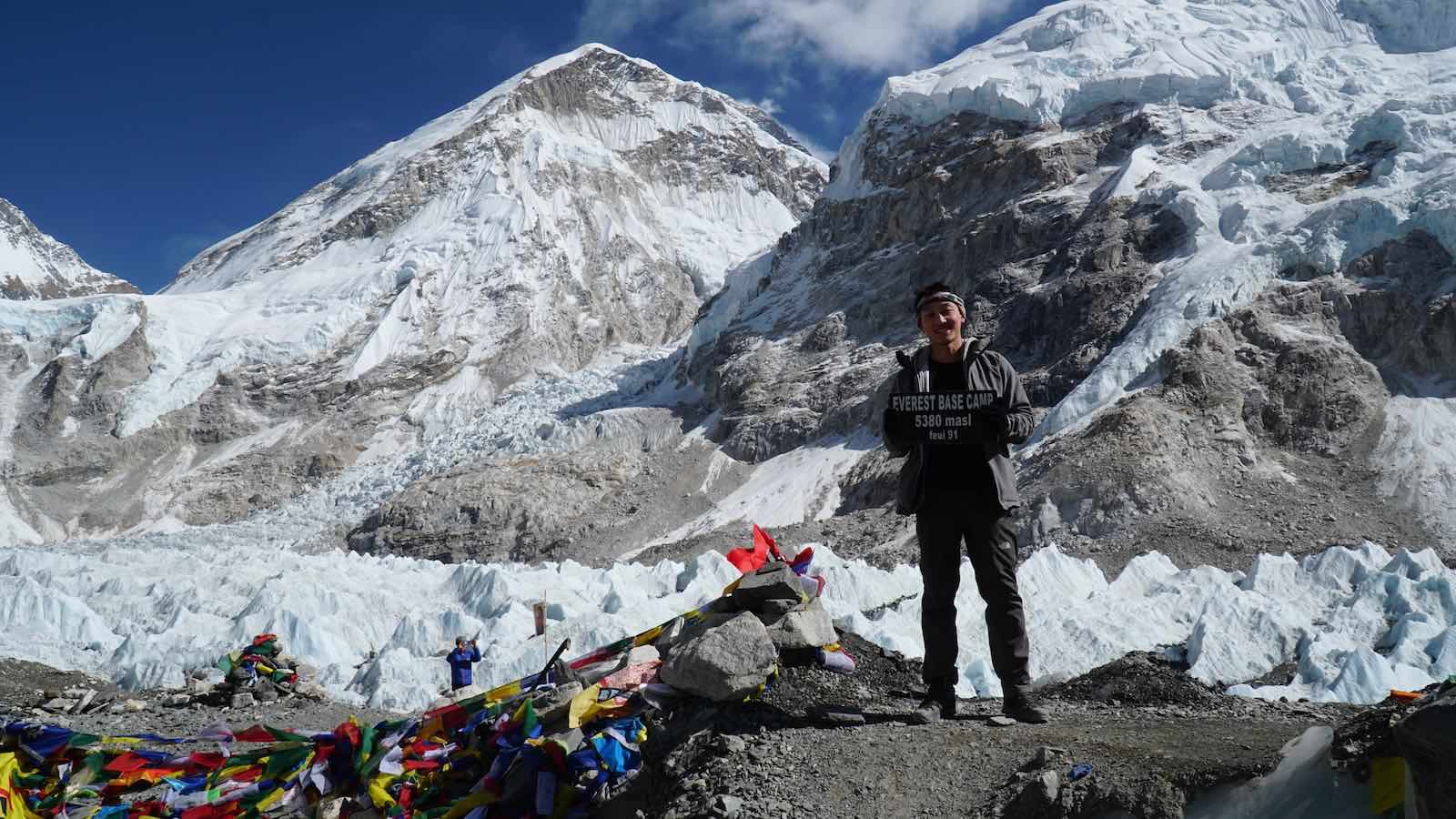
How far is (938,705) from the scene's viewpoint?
4.29m

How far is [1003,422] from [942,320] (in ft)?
1.78

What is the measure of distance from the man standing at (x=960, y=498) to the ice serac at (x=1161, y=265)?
2458cm

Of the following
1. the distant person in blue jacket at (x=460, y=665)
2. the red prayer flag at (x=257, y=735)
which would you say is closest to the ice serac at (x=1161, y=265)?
the distant person in blue jacket at (x=460, y=665)

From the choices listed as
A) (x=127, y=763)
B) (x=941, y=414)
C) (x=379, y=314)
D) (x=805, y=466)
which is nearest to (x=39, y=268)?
(x=379, y=314)

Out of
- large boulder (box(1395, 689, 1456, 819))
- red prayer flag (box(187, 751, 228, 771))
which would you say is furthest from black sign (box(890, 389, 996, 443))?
red prayer flag (box(187, 751, 228, 771))

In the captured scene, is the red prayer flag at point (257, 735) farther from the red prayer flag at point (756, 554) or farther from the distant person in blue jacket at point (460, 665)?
the distant person in blue jacket at point (460, 665)

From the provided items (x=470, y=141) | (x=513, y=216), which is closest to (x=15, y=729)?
(x=513, y=216)

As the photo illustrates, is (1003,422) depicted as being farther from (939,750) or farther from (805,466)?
(805,466)

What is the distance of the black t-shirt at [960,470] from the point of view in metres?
4.20

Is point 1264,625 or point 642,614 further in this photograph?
point 642,614

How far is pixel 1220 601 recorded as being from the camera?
1079 centimetres

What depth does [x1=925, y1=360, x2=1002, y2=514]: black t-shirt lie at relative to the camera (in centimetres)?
420

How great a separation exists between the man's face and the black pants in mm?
714

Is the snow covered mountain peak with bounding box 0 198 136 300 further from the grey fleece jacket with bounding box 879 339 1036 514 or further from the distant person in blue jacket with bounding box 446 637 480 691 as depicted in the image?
the grey fleece jacket with bounding box 879 339 1036 514
